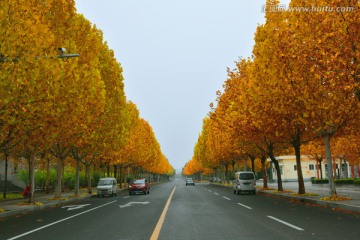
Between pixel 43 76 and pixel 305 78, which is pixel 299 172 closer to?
pixel 305 78

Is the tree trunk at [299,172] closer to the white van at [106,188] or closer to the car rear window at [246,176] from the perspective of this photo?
the car rear window at [246,176]

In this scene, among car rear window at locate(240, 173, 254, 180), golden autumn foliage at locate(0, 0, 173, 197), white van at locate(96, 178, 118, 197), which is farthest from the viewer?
white van at locate(96, 178, 118, 197)

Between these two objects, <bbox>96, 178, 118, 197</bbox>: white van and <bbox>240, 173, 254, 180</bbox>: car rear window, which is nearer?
<bbox>240, 173, 254, 180</bbox>: car rear window

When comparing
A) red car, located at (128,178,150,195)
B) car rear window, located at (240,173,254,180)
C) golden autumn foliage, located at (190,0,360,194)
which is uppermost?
golden autumn foliage, located at (190,0,360,194)

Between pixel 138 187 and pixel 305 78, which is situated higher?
pixel 305 78

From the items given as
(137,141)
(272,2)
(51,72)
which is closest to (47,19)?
(51,72)

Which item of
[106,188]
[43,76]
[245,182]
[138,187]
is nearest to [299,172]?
[245,182]

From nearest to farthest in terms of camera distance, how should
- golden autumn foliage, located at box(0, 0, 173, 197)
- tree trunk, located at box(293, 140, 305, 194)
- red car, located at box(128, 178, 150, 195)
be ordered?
1. golden autumn foliage, located at box(0, 0, 173, 197)
2. tree trunk, located at box(293, 140, 305, 194)
3. red car, located at box(128, 178, 150, 195)

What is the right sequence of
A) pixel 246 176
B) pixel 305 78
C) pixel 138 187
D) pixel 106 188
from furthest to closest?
Answer: pixel 138 187
pixel 106 188
pixel 246 176
pixel 305 78

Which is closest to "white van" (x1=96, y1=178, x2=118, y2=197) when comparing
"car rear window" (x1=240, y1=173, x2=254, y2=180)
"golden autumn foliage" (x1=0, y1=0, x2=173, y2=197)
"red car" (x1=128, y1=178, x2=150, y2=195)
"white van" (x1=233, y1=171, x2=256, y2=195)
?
"red car" (x1=128, y1=178, x2=150, y2=195)

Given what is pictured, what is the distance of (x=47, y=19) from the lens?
21047 mm

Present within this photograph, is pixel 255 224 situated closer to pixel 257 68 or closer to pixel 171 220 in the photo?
pixel 171 220

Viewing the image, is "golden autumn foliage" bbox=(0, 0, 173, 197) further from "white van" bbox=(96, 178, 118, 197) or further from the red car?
the red car

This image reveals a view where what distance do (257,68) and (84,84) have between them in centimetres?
969
